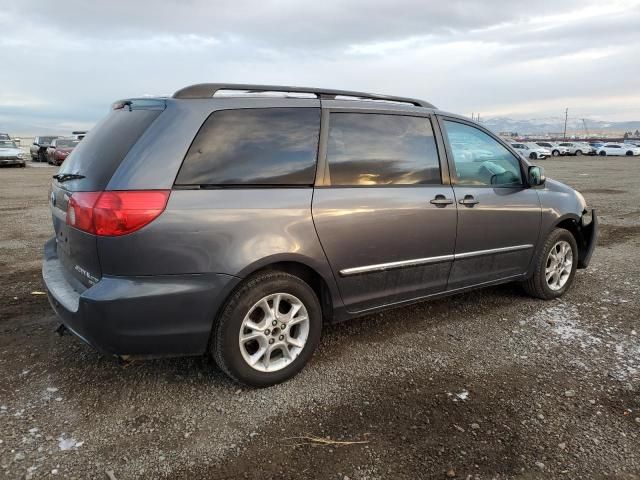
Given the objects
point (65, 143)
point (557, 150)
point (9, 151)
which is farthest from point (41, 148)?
point (557, 150)

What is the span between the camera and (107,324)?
261 cm

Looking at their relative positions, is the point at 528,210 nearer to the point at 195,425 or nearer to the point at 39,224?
the point at 195,425

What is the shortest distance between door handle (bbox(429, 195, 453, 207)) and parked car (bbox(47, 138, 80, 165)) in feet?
84.6

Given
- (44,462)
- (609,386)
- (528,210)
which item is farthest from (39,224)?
(609,386)

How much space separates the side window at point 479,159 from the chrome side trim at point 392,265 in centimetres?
62

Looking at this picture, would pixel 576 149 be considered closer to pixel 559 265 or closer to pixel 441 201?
pixel 559 265

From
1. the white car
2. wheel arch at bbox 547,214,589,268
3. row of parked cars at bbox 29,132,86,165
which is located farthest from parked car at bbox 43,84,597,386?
the white car

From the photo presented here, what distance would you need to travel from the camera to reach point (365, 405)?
9.51ft

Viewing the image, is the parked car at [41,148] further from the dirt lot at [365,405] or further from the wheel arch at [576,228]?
the wheel arch at [576,228]

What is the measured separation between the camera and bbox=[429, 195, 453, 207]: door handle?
3.62m

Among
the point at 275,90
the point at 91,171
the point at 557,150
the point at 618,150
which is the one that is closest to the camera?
the point at 91,171

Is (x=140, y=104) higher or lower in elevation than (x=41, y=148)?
higher

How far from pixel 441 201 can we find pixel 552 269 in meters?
1.75

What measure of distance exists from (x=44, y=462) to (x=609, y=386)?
3.25 meters
